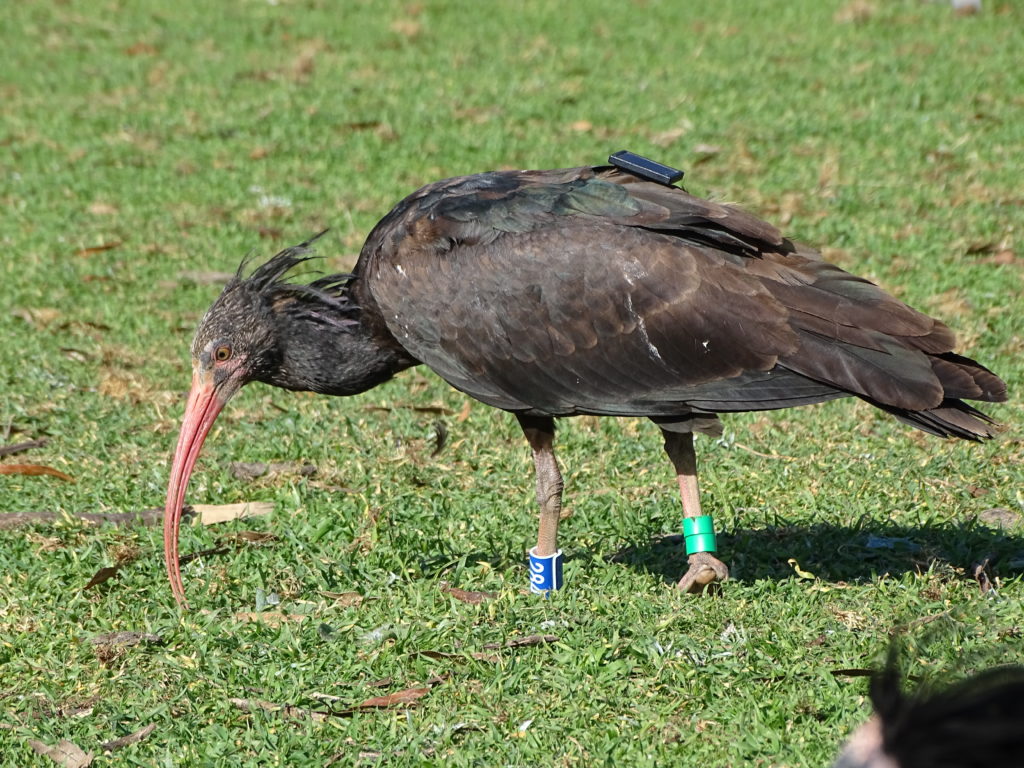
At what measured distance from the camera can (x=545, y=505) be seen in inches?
222

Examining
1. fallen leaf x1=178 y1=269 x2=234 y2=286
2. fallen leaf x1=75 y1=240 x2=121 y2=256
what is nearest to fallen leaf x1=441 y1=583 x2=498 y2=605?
fallen leaf x1=178 y1=269 x2=234 y2=286

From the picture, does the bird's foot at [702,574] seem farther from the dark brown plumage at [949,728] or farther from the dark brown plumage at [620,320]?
the dark brown plumage at [949,728]

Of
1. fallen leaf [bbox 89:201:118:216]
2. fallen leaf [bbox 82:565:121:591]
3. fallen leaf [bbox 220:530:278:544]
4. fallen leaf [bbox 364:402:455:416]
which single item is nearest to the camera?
fallen leaf [bbox 82:565:121:591]

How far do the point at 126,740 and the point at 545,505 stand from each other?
1.85 meters

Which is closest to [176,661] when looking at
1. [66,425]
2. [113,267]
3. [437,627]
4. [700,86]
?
[437,627]

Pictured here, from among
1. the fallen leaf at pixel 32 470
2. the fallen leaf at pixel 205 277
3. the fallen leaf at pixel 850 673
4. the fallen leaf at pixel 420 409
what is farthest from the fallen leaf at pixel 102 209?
the fallen leaf at pixel 850 673

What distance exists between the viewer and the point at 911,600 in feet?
17.4

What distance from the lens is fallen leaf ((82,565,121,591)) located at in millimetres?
5758

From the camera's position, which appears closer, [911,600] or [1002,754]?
[1002,754]

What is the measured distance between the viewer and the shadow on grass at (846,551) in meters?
5.60

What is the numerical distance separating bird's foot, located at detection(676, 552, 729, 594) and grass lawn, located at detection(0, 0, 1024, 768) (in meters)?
0.08

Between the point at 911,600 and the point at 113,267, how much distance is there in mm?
6336

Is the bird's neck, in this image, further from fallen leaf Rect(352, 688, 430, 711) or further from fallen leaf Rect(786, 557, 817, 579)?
fallen leaf Rect(786, 557, 817, 579)

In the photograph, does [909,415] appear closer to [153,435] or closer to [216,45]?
[153,435]
